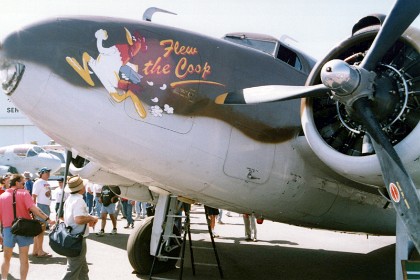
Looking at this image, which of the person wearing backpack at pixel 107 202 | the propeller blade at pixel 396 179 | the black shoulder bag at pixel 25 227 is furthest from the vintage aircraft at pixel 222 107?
the person wearing backpack at pixel 107 202

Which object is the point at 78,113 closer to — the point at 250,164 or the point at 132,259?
the point at 250,164

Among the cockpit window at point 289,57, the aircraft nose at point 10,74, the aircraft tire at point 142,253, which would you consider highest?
the cockpit window at point 289,57

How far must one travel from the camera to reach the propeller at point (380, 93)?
4402mm

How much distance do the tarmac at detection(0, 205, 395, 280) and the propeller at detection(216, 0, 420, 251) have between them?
4091 mm

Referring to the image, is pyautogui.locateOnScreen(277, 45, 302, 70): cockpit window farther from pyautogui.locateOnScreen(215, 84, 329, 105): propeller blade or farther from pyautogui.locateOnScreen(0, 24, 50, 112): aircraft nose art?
pyautogui.locateOnScreen(0, 24, 50, 112): aircraft nose art

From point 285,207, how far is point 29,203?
12.5ft

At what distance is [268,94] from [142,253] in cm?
400

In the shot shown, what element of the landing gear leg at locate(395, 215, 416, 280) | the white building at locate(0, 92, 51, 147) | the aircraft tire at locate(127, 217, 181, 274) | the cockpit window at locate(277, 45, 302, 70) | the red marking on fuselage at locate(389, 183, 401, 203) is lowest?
the aircraft tire at locate(127, 217, 181, 274)

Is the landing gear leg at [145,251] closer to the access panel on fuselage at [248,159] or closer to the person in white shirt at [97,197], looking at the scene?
the access panel on fuselage at [248,159]

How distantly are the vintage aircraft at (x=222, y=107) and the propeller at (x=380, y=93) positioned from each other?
1 cm

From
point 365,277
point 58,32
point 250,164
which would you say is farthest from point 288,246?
point 58,32

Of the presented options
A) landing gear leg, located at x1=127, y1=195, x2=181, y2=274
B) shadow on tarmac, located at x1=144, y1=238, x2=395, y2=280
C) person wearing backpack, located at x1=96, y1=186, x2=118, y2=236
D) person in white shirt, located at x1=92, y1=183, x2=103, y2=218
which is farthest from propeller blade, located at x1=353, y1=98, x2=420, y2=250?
person in white shirt, located at x1=92, y1=183, x2=103, y2=218

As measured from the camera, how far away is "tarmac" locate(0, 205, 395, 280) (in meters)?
8.14

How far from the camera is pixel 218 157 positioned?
5508mm
